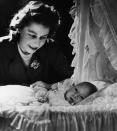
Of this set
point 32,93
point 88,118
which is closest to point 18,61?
point 32,93

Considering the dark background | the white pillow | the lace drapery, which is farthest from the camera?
the lace drapery

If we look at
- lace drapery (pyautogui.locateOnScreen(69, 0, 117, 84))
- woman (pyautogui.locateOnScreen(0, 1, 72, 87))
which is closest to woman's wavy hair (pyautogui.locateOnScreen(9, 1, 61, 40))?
woman (pyautogui.locateOnScreen(0, 1, 72, 87))

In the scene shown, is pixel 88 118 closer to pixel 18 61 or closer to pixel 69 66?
pixel 69 66

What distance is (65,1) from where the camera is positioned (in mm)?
2055

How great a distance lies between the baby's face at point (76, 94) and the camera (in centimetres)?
197

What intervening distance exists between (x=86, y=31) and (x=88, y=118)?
573 millimetres

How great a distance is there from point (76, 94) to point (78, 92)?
18 millimetres

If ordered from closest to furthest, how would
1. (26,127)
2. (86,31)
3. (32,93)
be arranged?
(26,127) → (32,93) → (86,31)

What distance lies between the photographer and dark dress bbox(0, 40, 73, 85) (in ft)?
6.57

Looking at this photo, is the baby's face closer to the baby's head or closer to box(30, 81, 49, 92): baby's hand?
the baby's head

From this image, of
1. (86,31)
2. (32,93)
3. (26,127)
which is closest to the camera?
(26,127)

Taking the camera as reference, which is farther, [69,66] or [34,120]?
[69,66]

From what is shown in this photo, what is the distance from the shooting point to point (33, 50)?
205cm

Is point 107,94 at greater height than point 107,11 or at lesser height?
lesser
